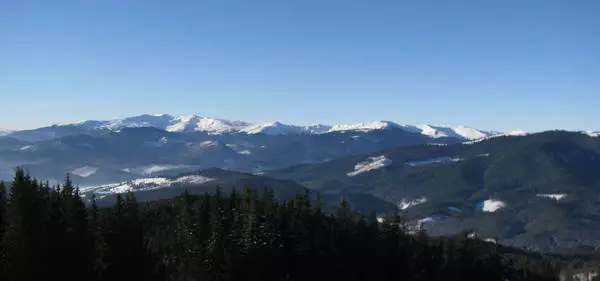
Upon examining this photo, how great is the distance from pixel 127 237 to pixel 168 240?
4643 cm

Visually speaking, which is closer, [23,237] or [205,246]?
[23,237]

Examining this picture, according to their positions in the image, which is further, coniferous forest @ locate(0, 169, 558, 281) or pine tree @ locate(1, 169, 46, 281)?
coniferous forest @ locate(0, 169, 558, 281)

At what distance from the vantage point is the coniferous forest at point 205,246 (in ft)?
207

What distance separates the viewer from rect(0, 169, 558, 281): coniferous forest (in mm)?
63219

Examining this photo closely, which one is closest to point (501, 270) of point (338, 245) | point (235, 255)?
point (338, 245)

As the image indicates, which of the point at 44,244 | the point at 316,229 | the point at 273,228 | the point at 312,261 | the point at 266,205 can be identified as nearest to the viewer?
the point at 44,244

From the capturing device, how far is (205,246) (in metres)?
91.6

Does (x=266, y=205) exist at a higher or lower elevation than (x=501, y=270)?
higher

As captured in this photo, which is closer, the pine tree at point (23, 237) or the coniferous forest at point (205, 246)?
the pine tree at point (23, 237)

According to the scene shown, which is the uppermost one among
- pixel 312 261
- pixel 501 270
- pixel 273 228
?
pixel 273 228

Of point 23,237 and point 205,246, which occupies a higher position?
point 23,237

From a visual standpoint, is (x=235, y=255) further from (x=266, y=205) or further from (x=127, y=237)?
(x=266, y=205)

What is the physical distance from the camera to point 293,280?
332ft

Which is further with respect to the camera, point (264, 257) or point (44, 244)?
point (264, 257)
